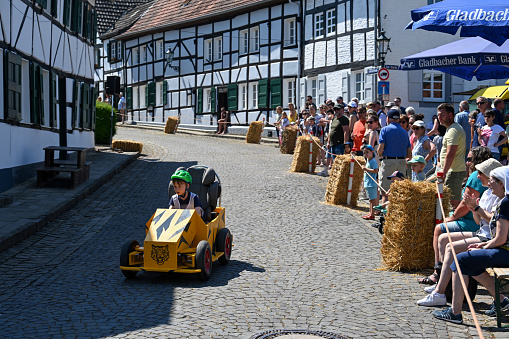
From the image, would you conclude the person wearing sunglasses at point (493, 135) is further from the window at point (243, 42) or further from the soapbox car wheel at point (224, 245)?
the window at point (243, 42)

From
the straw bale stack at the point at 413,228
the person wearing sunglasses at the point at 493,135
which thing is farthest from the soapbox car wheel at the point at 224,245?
the person wearing sunglasses at the point at 493,135

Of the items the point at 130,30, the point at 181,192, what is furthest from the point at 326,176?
the point at 130,30

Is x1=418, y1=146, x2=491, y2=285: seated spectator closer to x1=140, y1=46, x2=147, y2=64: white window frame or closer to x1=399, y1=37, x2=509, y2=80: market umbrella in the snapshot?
x1=399, y1=37, x2=509, y2=80: market umbrella

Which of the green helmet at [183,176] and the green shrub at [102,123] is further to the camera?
the green shrub at [102,123]

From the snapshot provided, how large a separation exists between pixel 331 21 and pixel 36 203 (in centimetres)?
2027

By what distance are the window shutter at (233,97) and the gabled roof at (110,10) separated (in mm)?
17000

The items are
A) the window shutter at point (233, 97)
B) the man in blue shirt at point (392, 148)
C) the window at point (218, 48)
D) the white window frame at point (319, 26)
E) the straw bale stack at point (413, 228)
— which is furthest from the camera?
the window at point (218, 48)

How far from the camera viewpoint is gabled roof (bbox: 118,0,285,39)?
37.3 metres

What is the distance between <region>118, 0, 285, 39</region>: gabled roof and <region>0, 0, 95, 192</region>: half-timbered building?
12.5m

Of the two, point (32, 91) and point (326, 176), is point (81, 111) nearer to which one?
point (32, 91)

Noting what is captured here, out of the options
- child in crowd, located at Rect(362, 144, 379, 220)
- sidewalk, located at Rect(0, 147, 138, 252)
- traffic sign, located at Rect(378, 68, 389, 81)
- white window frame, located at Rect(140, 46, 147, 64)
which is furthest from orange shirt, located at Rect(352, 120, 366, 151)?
white window frame, located at Rect(140, 46, 147, 64)

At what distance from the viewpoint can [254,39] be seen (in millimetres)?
37281

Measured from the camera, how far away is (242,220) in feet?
42.2

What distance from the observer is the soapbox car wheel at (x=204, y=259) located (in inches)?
328
